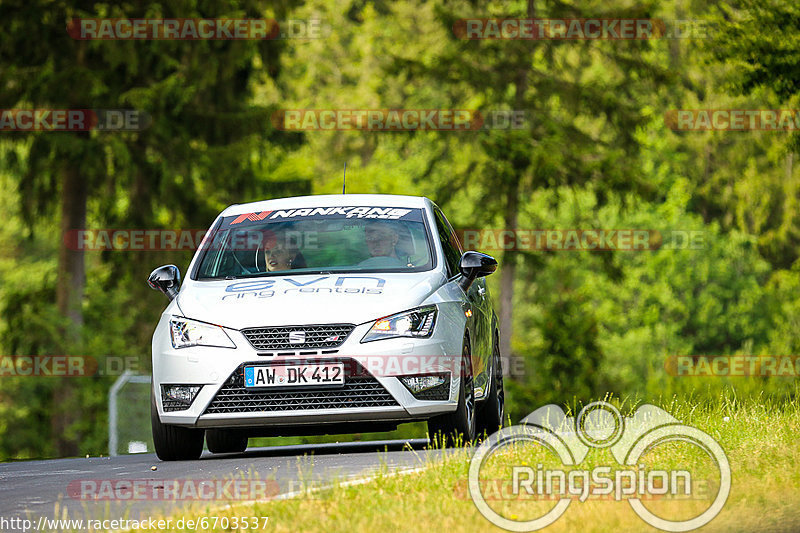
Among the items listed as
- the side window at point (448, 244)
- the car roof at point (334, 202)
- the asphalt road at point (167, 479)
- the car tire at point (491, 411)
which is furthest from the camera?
the car tire at point (491, 411)

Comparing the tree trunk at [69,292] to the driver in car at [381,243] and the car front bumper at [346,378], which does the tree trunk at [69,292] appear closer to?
the driver in car at [381,243]

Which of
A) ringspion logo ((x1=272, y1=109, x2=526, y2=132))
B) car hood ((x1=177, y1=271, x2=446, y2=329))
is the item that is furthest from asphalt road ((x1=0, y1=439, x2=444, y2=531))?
ringspion logo ((x1=272, y1=109, x2=526, y2=132))

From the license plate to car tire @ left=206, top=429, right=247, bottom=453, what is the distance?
2116mm

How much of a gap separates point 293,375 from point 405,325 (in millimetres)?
851

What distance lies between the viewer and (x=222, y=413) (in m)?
9.59

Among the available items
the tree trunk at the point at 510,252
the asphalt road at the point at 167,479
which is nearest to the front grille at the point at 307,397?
the asphalt road at the point at 167,479

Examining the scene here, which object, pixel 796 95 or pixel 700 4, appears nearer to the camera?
pixel 796 95

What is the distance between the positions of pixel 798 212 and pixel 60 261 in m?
19.3

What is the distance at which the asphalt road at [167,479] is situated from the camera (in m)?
7.46

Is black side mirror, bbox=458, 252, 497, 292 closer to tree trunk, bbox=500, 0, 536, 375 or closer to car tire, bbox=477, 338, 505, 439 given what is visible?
car tire, bbox=477, 338, 505, 439

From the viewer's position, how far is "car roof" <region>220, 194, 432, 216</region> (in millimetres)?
11414

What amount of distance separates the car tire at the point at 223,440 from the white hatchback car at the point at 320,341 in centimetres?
83

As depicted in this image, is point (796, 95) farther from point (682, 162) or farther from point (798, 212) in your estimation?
point (682, 162)

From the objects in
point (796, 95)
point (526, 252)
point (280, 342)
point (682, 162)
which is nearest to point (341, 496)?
point (280, 342)
